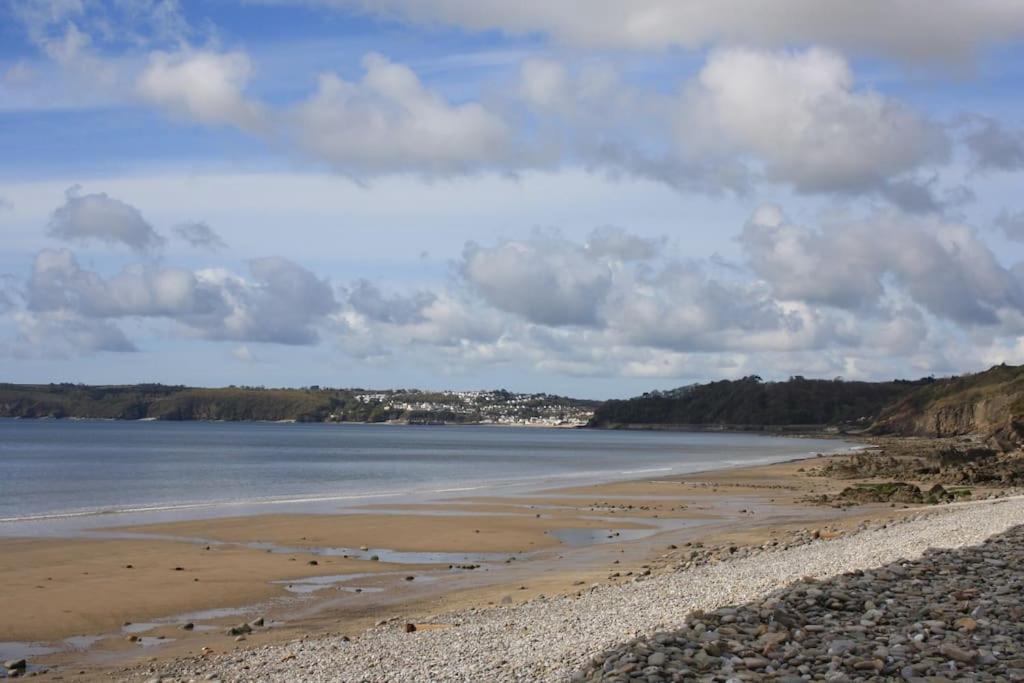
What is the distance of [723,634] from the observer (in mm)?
11102

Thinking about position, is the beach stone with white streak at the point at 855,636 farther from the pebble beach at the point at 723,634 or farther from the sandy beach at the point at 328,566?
the sandy beach at the point at 328,566

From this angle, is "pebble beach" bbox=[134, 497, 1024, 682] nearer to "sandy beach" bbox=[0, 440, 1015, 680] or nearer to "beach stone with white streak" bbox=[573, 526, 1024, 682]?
"beach stone with white streak" bbox=[573, 526, 1024, 682]

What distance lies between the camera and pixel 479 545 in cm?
2875

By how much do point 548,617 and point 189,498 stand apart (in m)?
35.4

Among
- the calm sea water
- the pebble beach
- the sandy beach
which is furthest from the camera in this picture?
the calm sea water

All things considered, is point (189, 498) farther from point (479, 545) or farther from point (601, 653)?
point (601, 653)

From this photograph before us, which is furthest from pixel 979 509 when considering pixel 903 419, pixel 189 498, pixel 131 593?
pixel 903 419

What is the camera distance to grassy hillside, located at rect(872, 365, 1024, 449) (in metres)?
120

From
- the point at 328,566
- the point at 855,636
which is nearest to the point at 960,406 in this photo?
the point at 328,566

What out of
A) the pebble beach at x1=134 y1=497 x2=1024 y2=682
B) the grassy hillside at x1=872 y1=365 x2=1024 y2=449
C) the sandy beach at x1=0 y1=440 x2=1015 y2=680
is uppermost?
the grassy hillside at x1=872 y1=365 x2=1024 y2=449

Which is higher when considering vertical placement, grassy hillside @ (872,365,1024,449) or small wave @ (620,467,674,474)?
grassy hillside @ (872,365,1024,449)

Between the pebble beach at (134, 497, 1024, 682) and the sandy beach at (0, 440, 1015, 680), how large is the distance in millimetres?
1827

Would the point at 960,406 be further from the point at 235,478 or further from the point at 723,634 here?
the point at 723,634

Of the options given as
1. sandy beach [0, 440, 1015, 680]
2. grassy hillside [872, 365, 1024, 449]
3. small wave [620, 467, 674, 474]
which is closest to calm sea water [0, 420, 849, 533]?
small wave [620, 467, 674, 474]
